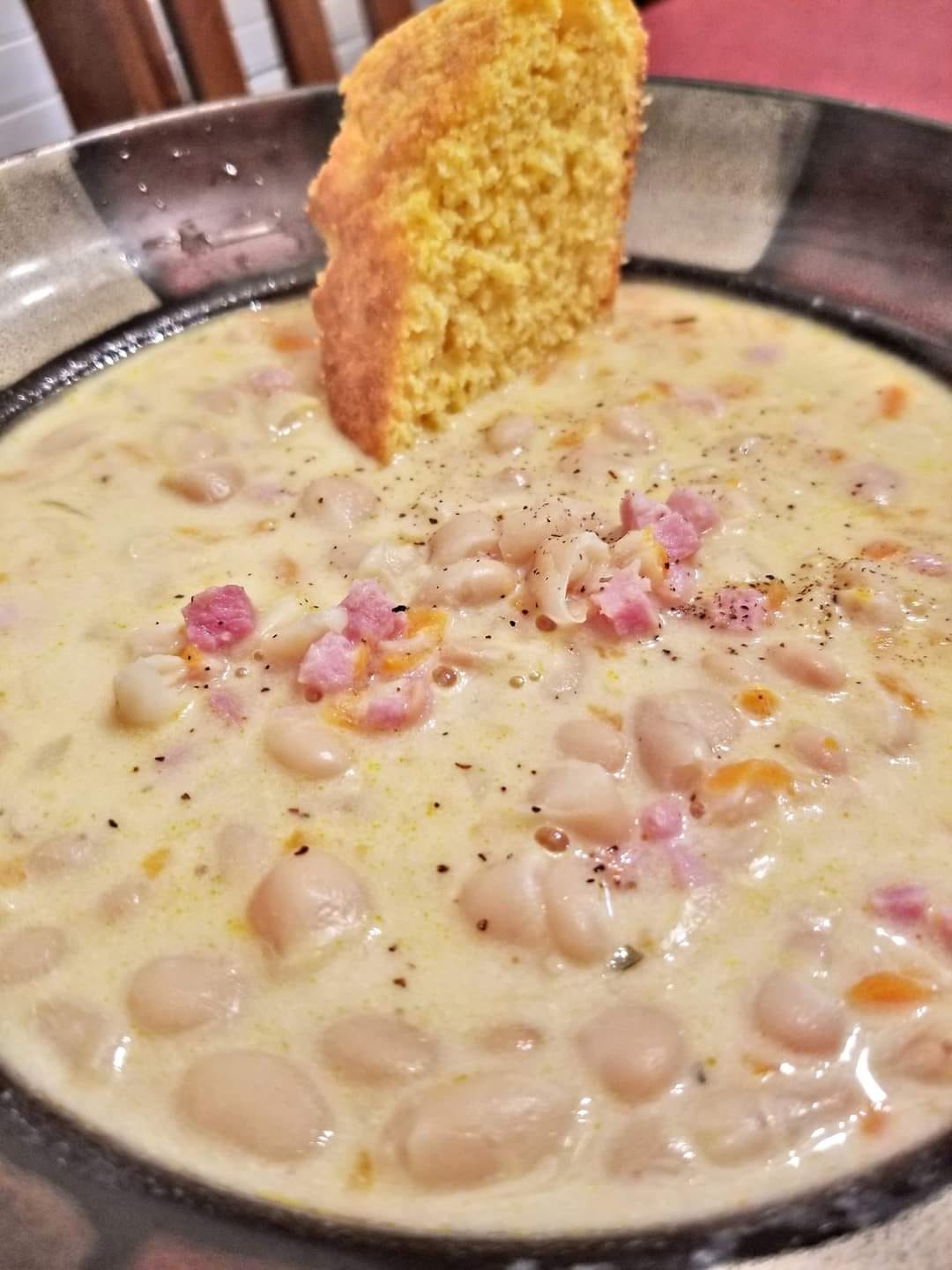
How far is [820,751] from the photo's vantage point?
129 cm

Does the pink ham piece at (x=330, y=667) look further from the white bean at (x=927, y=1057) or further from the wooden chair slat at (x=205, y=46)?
the wooden chair slat at (x=205, y=46)

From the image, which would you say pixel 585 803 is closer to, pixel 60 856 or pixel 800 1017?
pixel 800 1017

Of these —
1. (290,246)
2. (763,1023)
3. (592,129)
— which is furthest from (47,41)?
(763,1023)

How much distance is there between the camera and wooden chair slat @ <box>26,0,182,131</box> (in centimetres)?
237

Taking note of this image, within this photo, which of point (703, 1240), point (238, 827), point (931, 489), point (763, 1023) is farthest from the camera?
point (931, 489)

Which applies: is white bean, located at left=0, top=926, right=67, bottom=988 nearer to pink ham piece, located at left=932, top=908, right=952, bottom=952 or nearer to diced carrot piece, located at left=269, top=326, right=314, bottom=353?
pink ham piece, located at left=932, top=908, right=952, bottom=952

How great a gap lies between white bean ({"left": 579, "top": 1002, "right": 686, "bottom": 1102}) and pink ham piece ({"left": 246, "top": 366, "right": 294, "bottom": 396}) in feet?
4.03

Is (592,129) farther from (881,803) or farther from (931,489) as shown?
(881,803)

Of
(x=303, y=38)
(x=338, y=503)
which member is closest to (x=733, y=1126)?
(x=338, y=503)

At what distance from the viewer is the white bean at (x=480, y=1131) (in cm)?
96

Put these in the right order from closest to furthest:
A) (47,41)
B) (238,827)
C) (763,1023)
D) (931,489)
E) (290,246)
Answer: (763,1023), (238,827), (931,489), (290,246), (47,41)

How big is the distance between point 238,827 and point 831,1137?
66 centimetres

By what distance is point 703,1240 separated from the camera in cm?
90

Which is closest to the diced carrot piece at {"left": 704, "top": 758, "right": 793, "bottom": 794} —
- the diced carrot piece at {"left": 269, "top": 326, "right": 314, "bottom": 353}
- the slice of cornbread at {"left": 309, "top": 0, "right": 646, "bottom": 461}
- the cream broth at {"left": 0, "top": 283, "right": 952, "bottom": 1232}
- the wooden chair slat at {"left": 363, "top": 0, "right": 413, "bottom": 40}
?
the cream broth at {"left": 0, "top": 283, "right": 952, "bottom": 1232}
